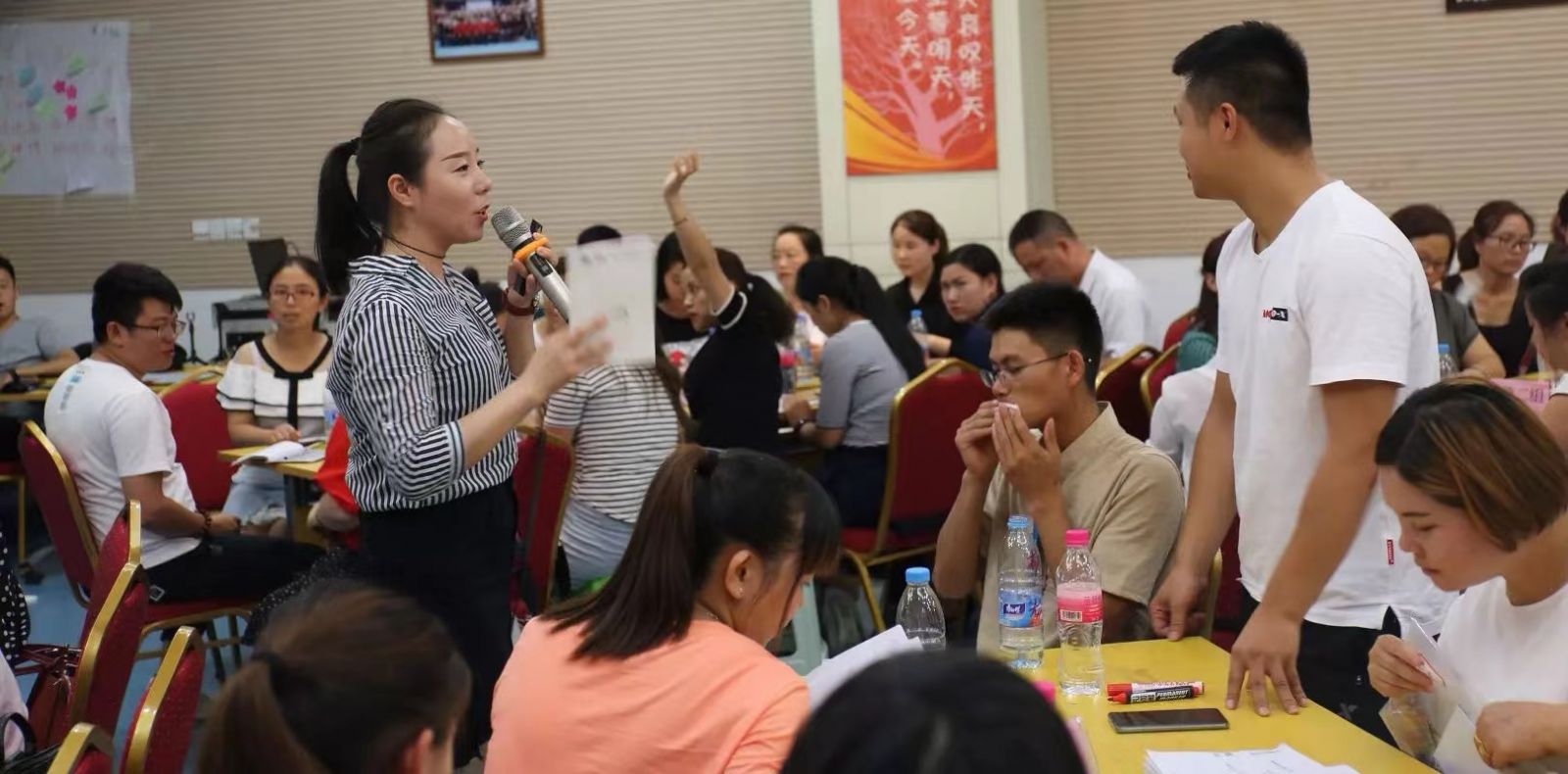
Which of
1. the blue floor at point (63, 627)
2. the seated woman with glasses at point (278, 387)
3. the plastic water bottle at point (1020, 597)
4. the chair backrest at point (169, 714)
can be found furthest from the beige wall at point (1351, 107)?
the chair backrest at point (169, 714)

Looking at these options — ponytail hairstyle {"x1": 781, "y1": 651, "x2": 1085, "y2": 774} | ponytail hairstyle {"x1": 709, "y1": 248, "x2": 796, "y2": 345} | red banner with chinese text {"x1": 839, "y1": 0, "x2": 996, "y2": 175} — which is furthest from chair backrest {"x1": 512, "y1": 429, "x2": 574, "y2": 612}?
red banner with chinese text {"x1": 839, "y1": 0, "x2": 996, "y2": 175}

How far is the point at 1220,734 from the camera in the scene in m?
2.04

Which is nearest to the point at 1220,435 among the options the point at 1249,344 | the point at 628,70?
the point at 1249,344

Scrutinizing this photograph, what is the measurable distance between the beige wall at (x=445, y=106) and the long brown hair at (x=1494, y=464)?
249 inches

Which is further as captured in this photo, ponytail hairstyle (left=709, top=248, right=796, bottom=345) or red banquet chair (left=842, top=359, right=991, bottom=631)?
ponytail hairstyle (left=709, top=248, right=796, bottom=345)

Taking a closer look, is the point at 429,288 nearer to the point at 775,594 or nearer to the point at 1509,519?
the point at 775,594

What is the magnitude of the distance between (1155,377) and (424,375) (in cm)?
293

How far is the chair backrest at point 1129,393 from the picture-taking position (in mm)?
4789

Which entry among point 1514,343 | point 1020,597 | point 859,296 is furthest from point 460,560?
point 1514,343

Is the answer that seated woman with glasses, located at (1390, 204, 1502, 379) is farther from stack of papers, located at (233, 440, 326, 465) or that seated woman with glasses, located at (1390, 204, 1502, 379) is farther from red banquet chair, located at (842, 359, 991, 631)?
stack of papers, located at (233, 440, 326, 465)

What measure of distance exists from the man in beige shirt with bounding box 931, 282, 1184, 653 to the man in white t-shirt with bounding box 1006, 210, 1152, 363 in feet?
10.2

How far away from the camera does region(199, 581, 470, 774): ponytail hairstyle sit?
1.24m

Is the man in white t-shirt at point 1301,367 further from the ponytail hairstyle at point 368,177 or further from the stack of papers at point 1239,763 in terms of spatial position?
the ponytail hairstyle at point 368,177

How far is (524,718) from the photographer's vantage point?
1.78 metres
